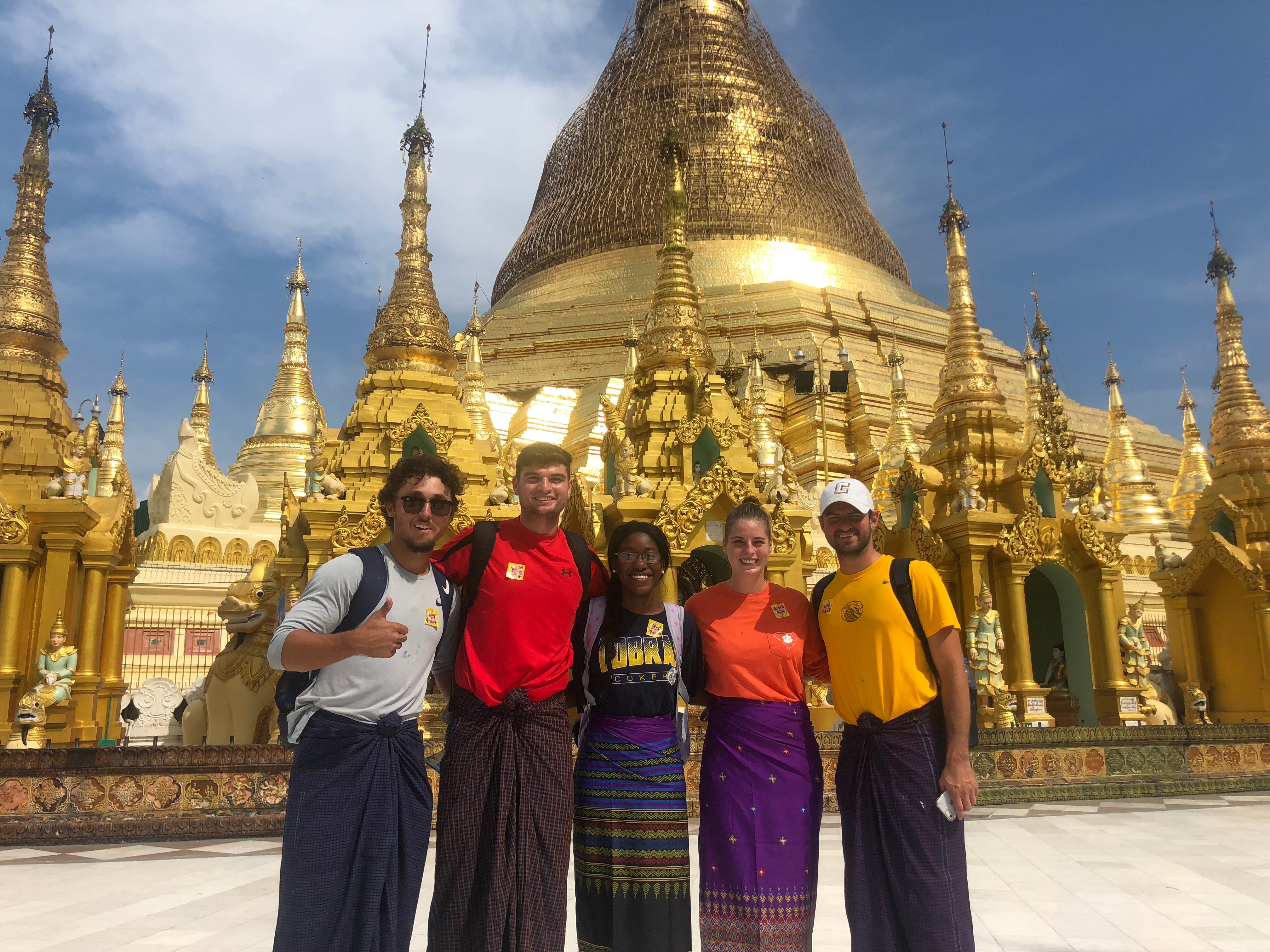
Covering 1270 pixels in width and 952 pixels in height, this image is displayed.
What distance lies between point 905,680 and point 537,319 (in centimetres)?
3038

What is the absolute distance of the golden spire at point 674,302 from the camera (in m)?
14.2

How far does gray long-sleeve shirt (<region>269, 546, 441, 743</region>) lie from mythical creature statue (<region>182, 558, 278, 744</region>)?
762 centimetres

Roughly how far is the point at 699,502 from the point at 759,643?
Result: 8429 mm

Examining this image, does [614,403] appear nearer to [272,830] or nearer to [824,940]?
[272,830]

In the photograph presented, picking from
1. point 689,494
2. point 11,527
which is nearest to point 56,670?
point 11,527

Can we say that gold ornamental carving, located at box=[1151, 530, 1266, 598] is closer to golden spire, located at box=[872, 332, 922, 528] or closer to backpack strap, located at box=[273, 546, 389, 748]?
golden spire, located at box=[872, 332, 922, 528]

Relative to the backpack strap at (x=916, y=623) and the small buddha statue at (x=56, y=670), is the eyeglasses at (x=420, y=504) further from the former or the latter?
the small buddha statue at (x=56, y=670)

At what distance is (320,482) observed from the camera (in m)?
11.7

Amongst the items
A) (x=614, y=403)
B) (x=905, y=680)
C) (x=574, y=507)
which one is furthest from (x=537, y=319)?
(x=905, y=680)

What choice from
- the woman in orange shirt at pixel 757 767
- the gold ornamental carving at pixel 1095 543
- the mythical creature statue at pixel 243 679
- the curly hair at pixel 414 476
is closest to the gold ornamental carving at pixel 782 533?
the gold ornamental carving at pixel 1095 543

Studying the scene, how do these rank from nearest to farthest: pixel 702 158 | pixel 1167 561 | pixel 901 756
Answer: pixel 901 756 < pixel 1167 561 < pixel 702 158

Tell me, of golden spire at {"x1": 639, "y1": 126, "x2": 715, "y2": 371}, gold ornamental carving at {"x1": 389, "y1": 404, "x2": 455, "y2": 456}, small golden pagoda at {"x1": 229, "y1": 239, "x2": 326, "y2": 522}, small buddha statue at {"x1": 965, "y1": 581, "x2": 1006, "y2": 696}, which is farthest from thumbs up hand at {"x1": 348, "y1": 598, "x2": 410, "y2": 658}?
small golden pagoda at {"x1": 229, "y1": 239, "x2": 326, "y2": 522}

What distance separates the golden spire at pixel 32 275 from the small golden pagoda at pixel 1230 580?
15.9 meters

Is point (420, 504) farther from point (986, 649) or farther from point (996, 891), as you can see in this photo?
point (986, 649)
